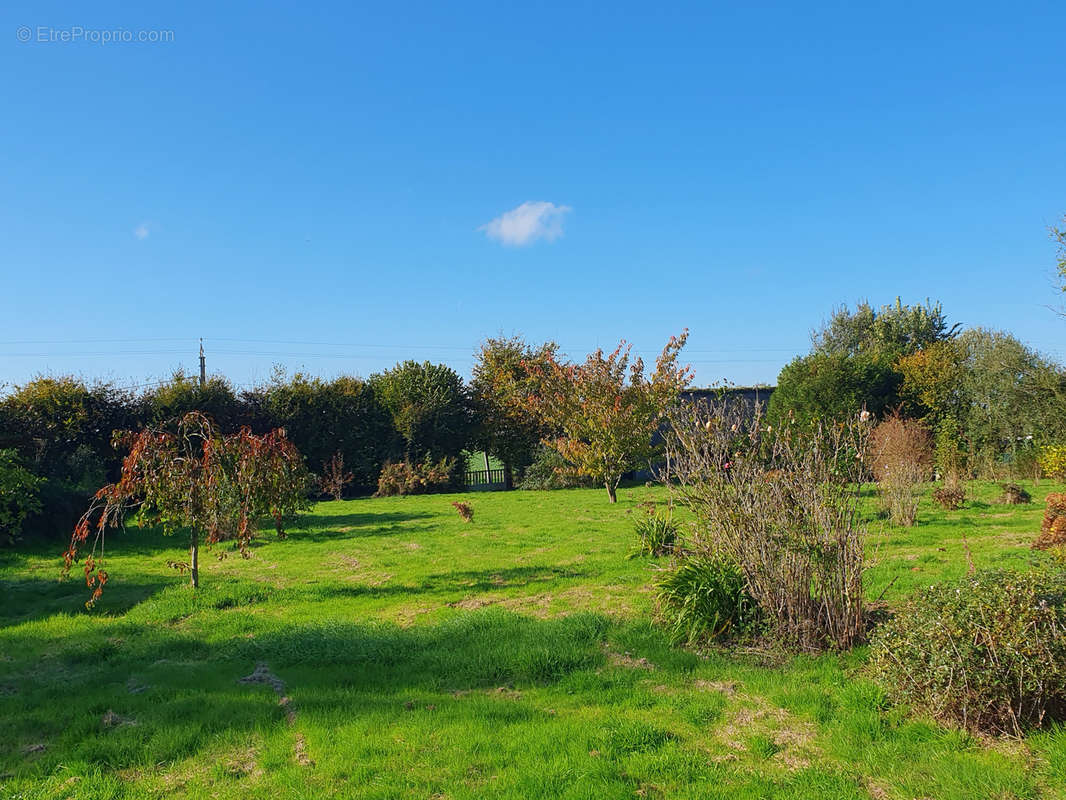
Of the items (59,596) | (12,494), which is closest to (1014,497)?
(59,596)

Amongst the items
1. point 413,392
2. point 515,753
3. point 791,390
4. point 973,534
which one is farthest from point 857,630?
point 413,392

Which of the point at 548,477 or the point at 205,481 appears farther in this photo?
the point at 548,477

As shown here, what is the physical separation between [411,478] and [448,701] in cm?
1916

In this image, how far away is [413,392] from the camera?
25141mm

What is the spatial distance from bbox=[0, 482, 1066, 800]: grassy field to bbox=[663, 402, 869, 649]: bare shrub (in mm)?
369

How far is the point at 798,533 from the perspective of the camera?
5.50 metres

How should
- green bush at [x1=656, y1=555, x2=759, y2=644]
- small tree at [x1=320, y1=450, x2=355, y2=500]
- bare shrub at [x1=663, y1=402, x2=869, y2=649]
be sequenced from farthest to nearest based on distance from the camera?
small tree at [x1=320, y1=450, x2=355, y2=500] < green bush at [x1=656, y1=555, x2=759, y2=644] < bare shrub at [x1=663, y1=402, x2=869, y2=649]

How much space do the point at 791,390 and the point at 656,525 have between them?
1618 centimetres

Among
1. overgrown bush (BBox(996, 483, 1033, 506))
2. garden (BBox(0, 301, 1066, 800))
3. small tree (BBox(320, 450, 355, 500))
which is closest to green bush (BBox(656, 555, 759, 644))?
garden (BBox(0, 301, 1066, 800))

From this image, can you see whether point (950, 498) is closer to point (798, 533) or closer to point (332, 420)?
point (798, 533)

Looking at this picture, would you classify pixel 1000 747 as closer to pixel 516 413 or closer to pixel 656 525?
pixel 656 525

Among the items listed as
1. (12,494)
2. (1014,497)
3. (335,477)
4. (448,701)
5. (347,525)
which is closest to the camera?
(448,701)

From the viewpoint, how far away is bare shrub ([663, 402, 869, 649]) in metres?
5.39

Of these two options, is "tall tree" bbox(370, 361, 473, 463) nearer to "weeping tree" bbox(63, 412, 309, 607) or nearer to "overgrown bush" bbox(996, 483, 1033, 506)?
"weeping tree" bbox(63, 412, 309, 607)
